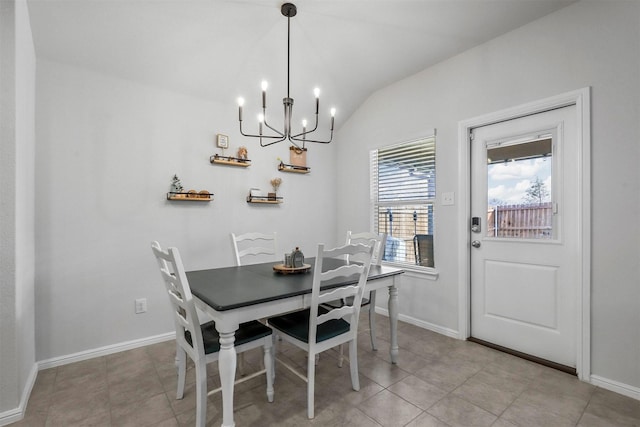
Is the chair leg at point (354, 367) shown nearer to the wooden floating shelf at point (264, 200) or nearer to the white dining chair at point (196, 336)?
the white dining chair at point (196, 336)

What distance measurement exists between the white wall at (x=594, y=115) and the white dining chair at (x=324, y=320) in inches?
54.7

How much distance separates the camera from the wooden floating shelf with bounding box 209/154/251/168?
9.83 feet

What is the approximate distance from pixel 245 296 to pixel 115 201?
1752mm

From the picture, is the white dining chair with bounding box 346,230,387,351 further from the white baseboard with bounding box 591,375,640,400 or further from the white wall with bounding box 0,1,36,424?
the white wall with bounding box 0,1,36,424

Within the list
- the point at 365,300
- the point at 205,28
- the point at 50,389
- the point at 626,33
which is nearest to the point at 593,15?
the point at 626,33

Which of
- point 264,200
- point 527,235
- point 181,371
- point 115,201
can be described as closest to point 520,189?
point 527,235

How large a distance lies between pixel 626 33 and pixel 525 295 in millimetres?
1899

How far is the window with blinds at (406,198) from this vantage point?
308cm

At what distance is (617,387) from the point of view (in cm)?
191

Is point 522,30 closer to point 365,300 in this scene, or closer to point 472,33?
point 472,33

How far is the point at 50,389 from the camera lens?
1977mm

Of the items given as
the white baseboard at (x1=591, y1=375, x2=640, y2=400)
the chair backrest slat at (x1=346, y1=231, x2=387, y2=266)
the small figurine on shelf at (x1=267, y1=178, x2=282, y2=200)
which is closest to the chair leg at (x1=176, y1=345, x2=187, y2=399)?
the chair backrest slat at (x1=346, y1=231, x2=387, y2=266)

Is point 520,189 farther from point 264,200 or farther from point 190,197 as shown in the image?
point 190,197

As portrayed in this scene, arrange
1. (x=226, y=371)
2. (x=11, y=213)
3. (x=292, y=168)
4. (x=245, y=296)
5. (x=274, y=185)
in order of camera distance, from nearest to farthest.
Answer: (x=226, y=371) → (x=245, y=296) → (x=11, y=213) → (x=274, y=185) → (x=292, y=168)
